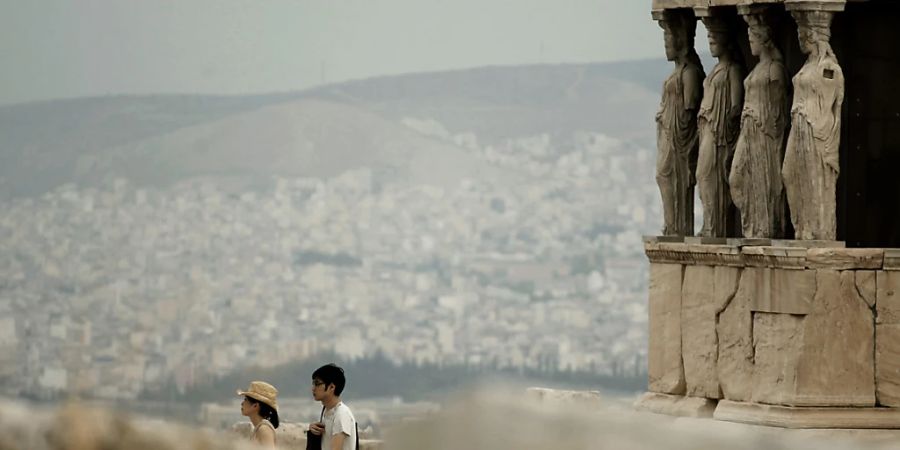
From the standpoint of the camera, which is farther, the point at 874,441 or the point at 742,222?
the point at 742,222

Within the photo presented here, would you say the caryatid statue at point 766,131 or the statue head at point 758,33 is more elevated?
the statue head at point 758,33

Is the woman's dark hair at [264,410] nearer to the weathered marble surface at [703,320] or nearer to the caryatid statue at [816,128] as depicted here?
the weathered marble surface at [703,320]

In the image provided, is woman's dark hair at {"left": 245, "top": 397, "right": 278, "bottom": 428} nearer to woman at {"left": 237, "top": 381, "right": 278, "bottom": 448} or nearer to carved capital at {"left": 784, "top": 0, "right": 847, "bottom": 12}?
woman at {"left": 237, "top": 381, "right": 278, "bottom": 448}

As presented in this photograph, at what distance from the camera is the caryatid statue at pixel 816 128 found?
625 inches

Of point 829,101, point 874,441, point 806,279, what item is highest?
point 829,101

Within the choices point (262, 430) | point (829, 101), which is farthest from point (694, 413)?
point (262, 430)

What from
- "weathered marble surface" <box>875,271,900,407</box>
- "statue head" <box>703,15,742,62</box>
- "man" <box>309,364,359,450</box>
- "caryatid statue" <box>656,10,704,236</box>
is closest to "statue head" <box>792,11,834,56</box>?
"statue head" <box>703,15,742,62</box>

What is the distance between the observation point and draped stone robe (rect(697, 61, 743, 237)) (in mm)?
16891

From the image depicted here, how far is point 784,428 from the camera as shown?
15562 millimetres

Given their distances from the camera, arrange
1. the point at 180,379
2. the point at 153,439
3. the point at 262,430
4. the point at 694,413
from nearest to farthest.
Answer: the point at 153,439
the point at 262,430
the point at 694,413
the point at 180,379

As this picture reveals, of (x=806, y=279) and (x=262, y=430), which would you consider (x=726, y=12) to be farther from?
(x=262, y=430)

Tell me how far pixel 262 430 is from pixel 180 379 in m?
18.2

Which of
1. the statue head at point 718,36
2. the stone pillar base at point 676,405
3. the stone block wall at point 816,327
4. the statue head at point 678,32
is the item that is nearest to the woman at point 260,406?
the stone block wall at point 816,327

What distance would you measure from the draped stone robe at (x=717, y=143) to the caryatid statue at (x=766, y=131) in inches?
18.5
